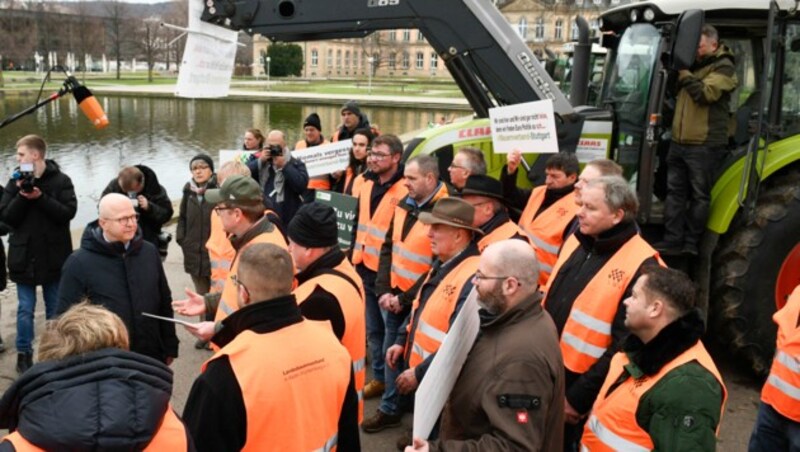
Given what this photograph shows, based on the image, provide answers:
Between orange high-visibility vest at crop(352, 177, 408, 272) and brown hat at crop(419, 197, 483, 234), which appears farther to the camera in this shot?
orange high-visibility vest at crop(352, 177, 408, 272)

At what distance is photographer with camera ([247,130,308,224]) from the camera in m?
6.66

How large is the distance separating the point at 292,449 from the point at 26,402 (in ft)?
3.10

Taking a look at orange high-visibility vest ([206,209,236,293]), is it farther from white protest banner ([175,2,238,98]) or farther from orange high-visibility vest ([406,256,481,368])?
orange high-visibility vest ([406,256,481,368])

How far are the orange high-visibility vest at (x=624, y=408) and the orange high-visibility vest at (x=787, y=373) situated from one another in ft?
2.32

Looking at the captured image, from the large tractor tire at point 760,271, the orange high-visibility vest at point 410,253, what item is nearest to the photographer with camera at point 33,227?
the orange high-visibility vest at point 410,253

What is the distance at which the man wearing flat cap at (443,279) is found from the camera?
3576 mm

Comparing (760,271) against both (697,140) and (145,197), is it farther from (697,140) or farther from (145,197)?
(145,197)

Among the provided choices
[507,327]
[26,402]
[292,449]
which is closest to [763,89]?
[507,327]

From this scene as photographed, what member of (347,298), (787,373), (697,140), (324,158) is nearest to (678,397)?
(787,373)

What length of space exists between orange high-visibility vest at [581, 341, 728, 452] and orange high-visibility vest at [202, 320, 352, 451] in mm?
1109

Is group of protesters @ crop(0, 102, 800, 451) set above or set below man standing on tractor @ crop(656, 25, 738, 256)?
below

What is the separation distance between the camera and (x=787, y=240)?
17.0 ft

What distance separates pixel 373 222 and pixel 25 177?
2649 millimetres

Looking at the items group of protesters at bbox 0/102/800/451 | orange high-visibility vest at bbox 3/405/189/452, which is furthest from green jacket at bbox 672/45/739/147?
orange high-visibility vest at bbox 3/405/189/452
